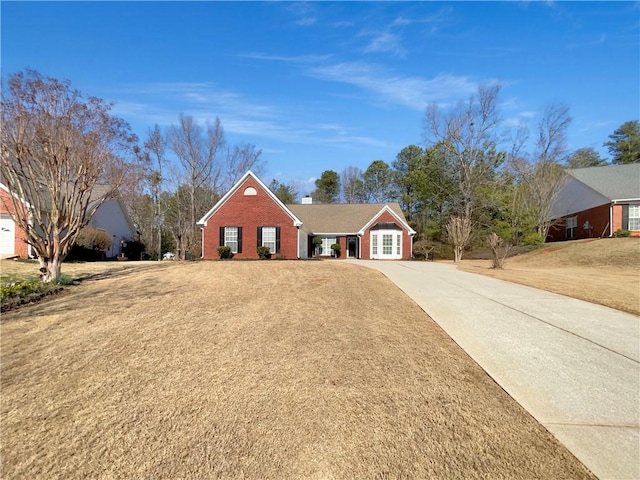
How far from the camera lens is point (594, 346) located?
543 cm

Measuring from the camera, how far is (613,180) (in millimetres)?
29094

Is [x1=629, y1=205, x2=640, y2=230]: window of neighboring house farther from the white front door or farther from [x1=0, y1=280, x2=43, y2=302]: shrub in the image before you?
[x1=0, y1=280, x2=43, y2=302]: shrub

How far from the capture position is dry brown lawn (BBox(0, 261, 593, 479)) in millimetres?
2906

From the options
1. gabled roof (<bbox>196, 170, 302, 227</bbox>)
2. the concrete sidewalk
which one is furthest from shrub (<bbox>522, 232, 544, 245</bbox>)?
the concrete sidewalk

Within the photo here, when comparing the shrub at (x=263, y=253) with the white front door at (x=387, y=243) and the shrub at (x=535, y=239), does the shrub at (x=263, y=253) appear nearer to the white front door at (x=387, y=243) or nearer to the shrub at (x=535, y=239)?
the white front door at (x=387, y=243)

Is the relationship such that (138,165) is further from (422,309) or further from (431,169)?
(431,169)

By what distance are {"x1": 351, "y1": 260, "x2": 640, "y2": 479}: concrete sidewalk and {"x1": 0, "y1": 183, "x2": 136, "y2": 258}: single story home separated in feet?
55.1

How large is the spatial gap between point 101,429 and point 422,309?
600cm

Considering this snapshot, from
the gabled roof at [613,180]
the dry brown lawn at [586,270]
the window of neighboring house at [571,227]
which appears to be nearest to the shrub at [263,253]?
the dry brown lawn at [586,270]

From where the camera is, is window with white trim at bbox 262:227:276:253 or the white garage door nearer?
the white garage door

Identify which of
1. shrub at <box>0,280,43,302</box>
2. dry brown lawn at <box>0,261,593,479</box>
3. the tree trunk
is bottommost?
dry brown lawn at <box>0,261,593,479</box>

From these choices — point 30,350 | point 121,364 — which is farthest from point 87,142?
point 121,364

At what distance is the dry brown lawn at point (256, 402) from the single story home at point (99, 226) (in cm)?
1408

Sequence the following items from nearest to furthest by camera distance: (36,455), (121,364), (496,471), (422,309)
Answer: (496,471), (36,455), (121,364), (422,309)
